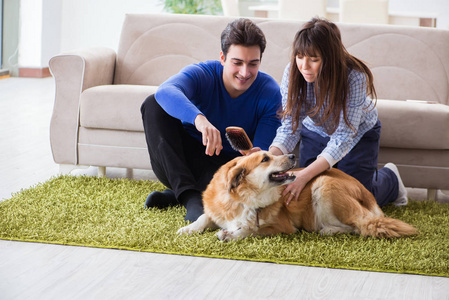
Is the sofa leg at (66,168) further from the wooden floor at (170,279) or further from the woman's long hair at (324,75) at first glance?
the woman's long hair at (324,75)

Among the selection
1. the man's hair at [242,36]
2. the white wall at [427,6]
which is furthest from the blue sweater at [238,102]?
the white wall at [427,6]

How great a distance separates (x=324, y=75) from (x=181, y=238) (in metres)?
0.85

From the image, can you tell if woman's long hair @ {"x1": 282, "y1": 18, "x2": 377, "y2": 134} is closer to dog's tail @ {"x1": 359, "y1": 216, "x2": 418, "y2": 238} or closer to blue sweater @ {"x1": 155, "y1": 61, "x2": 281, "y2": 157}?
blue sweater @ {"x1": 155, "y1": 61, "x2": 281, "y2": 157}

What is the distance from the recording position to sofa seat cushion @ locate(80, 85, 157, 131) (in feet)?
9.88

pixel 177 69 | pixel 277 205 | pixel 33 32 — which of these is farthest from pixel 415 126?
pixel 33 32

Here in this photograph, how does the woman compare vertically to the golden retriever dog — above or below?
above

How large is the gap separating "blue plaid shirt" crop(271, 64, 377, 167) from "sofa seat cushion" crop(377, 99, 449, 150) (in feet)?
0.96

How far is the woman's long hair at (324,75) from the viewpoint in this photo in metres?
2.21

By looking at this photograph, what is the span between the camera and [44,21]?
7465 mm

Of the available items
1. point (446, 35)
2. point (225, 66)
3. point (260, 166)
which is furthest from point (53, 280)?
point (446, 35)

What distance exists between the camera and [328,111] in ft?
7.60

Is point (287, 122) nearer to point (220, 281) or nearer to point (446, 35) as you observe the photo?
point (220, 281)

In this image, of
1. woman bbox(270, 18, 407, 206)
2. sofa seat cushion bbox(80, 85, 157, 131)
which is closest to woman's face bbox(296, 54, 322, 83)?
woman bbox(270, 18, 407, 206)

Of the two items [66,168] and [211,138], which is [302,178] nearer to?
[211,138]
